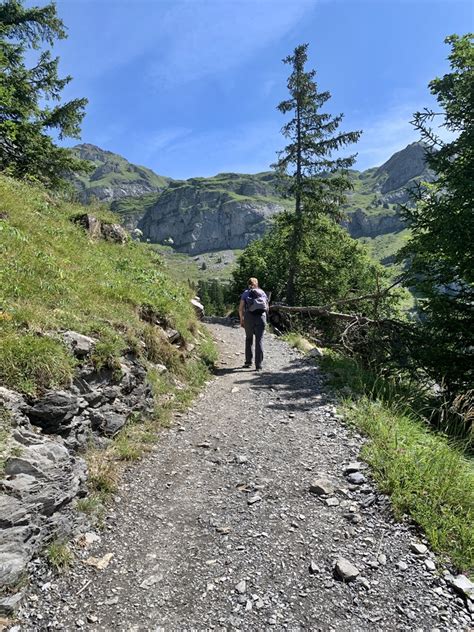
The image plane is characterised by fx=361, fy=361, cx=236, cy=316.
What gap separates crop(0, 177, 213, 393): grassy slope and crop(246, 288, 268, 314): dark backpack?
7.02 feet

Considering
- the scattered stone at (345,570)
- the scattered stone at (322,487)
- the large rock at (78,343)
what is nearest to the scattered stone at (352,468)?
the scattered stone at (322,487)

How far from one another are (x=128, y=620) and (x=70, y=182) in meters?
18.6

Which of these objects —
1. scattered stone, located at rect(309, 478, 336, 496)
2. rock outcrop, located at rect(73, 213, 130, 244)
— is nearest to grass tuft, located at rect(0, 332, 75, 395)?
scattered stone, located at rect(309, 478, 336, 496)

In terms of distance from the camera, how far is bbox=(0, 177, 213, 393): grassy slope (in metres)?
5.16

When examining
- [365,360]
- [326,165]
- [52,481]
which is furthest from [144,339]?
[326,165]

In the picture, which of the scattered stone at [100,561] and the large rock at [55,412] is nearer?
the scattered stone at [100,561]

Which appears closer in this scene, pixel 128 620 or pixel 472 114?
pixel 128 620

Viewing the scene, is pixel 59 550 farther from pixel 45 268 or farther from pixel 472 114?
pixel 472 114

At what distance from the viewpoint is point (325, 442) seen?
6535mm

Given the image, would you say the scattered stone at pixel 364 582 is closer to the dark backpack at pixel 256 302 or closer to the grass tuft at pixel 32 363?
the grass tuft at pixel 32 363

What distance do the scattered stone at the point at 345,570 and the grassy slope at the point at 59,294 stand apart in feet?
13.9

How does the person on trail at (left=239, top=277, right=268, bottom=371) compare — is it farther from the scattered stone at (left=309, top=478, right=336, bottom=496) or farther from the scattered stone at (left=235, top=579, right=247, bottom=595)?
the scattered stone at (left=235, top=579, right=247, bottom=595)

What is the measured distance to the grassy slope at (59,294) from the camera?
5164 millimetres

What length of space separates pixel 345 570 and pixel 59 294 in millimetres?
6568
